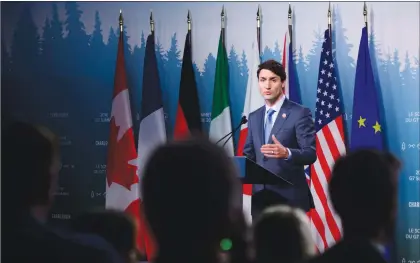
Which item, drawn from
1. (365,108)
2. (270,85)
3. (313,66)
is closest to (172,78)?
(270,85)

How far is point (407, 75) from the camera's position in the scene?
14.6 feet

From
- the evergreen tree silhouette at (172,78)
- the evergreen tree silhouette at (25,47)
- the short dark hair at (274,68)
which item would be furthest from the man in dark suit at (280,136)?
the evergreen tree silhouette at (25,47)

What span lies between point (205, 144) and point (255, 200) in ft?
9.30

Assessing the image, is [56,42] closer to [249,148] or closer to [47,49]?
[47,49]

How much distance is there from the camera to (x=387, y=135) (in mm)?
4453

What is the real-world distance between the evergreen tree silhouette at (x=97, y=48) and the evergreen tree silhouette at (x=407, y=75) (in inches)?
86.1

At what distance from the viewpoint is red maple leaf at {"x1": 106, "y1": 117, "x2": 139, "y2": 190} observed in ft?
14.9

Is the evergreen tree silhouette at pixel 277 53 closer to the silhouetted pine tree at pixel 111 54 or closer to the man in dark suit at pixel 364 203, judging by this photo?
the silhouetted pine tree at pixel 111 54

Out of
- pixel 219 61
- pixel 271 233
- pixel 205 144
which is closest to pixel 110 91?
pixel 219 61

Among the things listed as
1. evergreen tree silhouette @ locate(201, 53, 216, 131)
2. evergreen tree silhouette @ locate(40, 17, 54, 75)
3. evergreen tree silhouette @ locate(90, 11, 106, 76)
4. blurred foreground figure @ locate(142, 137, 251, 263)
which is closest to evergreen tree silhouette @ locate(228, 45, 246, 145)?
evergreen tree silhouette @ locate(201, 53, 216, 131)

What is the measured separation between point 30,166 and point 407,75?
3212mm

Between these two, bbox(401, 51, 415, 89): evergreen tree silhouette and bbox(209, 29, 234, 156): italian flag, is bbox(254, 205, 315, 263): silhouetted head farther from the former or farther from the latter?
bbox(401, 51, 415, 89): evergreen tree silhouette

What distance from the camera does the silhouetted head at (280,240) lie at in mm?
2090

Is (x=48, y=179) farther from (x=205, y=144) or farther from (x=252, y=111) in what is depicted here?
(x=252, y=111)
